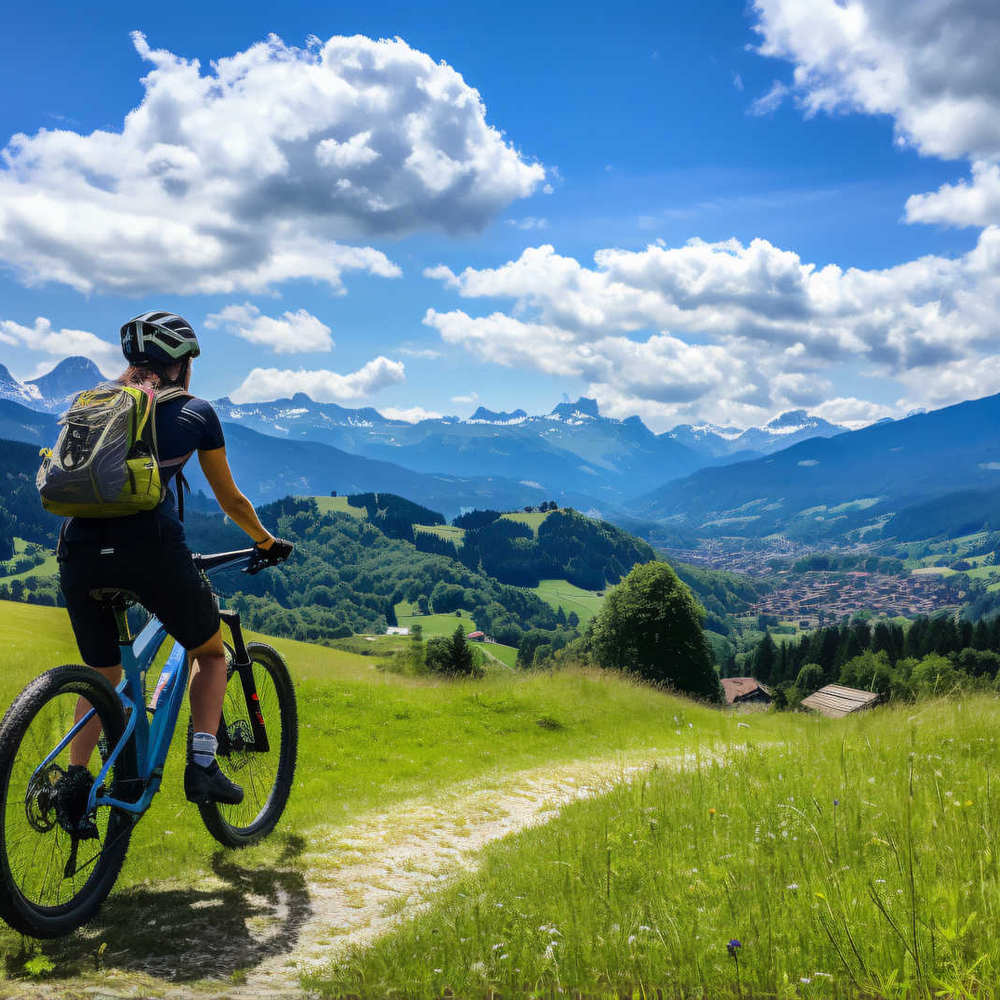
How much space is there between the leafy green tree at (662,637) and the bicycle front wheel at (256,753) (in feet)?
96.0

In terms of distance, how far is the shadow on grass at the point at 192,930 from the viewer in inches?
140

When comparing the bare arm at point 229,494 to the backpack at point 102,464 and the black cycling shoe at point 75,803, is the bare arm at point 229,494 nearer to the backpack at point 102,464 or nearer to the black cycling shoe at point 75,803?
the backpack at point 102,464

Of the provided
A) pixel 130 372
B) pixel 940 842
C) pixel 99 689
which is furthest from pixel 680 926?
pixel 130 372

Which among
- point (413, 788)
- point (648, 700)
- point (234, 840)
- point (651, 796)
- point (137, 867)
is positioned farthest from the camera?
point (648, 700)

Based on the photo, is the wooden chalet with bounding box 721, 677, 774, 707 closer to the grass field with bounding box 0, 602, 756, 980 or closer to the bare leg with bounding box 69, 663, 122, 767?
the grass field with bounding box 0, 602, 756, 980

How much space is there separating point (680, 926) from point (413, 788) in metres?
5.79

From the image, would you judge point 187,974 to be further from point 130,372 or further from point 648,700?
point 648,700

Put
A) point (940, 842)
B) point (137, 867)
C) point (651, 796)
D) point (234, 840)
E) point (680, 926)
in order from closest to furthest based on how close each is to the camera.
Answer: point (680, 926) → point (940, 842) → point (137, 867) → point (234, 840) → point (651, 796)

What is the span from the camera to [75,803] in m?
4.00

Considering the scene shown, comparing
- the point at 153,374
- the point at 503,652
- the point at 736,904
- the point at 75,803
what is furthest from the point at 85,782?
the point at 503,652

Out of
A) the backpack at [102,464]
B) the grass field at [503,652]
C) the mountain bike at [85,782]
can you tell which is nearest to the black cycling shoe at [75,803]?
the mountain bike at [85,782]

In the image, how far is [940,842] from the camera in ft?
13.4

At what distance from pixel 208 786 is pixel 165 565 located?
5.18ft

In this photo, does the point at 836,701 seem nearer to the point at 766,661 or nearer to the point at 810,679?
the point at 810,679
